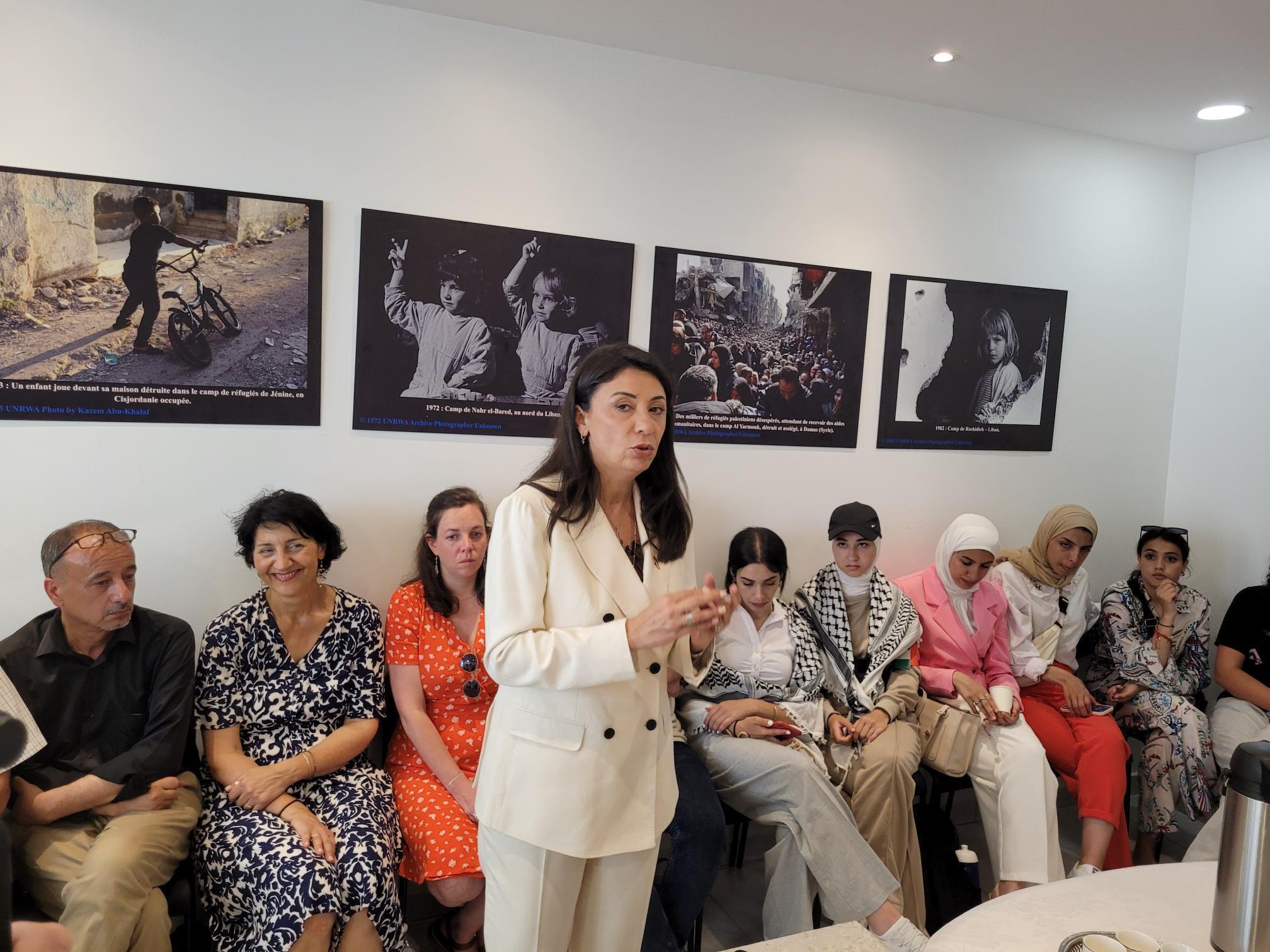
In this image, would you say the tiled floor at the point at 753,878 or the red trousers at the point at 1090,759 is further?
the red trousers at the point at 1090,759

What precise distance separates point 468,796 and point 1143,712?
276 cm

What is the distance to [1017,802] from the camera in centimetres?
316

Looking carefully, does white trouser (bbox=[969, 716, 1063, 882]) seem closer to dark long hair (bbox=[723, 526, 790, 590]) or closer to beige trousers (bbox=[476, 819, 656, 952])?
dark long hair (bbox=[723, 526, 790, 590])

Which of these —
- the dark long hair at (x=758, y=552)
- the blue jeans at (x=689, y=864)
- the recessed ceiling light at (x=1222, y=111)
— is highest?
the recessed ceiling light at (x=1222, y=111)

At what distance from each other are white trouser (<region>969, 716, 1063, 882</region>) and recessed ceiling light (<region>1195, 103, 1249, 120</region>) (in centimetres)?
267

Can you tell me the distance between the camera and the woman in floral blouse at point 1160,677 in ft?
11.4

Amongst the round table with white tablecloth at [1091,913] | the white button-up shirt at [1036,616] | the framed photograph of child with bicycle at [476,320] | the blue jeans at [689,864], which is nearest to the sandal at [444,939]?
the blue jeans at [689,864]

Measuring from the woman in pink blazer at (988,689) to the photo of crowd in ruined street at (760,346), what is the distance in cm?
68

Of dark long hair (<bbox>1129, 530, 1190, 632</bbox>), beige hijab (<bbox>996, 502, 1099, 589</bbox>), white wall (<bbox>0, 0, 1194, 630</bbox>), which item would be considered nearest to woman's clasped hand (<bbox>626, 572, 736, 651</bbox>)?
white wall (<bbox>0, 0, 1194, 630</bbox>)

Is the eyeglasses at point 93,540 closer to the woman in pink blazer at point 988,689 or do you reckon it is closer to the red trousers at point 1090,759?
the woman in pink blazer at point 988,689

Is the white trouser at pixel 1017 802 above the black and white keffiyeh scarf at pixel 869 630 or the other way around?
the other way around

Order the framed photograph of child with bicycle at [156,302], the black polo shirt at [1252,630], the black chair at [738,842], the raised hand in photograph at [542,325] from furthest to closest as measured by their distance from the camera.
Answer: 1. the black polo shirt at [1252,630]
2. the black chair at [738,842]
3. the raised hand in photograph at [542,325]
4. the framed photograph of child with bicycle at [156,302]

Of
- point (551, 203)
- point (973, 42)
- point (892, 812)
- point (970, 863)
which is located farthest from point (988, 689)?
point (551, 203)

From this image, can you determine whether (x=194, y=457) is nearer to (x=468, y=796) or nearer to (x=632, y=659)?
(x=468, y=796)
